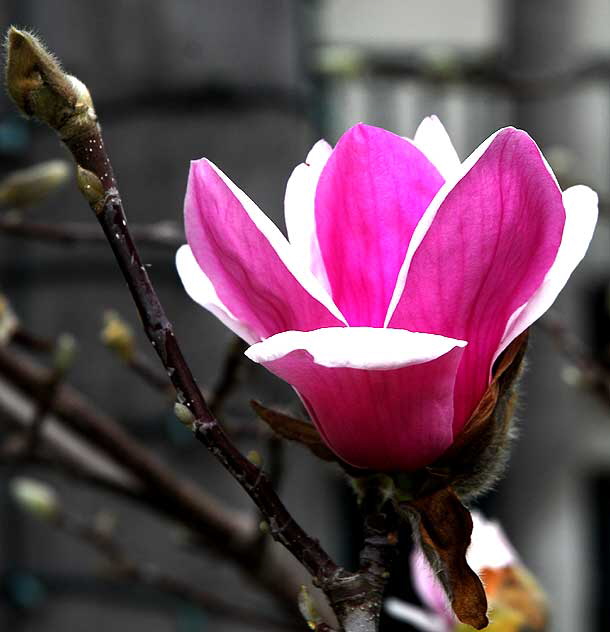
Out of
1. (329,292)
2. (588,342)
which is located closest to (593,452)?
(588,342)

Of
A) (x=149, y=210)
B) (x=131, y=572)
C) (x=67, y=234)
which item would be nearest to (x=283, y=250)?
(x=67, y=234)

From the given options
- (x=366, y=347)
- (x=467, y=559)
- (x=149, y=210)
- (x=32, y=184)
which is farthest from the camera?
(x=149, y=210)

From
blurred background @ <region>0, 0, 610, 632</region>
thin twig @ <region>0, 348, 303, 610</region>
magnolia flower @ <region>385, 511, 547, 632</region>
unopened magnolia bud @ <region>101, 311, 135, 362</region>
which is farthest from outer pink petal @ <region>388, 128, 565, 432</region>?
blurred background @ <region>0, 0, 610, 632</region>

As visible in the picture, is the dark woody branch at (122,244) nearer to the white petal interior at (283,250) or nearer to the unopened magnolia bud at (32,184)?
the white petal interior at (283,250)

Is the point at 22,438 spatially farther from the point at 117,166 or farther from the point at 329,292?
the point at 329,292

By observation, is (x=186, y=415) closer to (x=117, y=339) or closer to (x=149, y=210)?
Answer: (x=117, y=339)

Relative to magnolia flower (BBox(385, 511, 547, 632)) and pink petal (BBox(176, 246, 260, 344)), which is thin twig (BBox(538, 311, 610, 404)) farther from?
pink petal (BBox(176, 246, 260, 344))

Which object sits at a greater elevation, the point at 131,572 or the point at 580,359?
the point at 580,359
